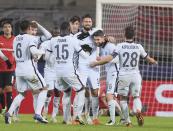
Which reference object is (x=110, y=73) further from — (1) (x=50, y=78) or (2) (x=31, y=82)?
(2) (x=31, y=82)

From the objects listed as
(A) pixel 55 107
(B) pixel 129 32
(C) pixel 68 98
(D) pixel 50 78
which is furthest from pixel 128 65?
(D) pixel 50 78

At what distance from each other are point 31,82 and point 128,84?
1.99m

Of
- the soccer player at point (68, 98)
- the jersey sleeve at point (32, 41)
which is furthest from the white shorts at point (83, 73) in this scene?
the jersey sleeve at point (32, 41)

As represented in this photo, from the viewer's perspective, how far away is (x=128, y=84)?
1666 cm

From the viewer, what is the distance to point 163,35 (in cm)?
2639

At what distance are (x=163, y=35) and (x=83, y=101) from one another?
410 inches

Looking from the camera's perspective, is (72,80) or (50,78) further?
(50,78)

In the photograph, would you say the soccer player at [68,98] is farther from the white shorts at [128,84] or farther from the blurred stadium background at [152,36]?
the blurred stadium background at [152,36]

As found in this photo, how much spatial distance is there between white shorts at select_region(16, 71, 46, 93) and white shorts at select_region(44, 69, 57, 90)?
8.43 ft

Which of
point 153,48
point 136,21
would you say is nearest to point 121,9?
point 136,21

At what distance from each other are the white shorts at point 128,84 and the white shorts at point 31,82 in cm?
159

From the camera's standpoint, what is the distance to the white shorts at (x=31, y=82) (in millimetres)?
16375

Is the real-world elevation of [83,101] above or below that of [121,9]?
below

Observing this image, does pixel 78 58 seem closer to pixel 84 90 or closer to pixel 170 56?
pixel 84 90
